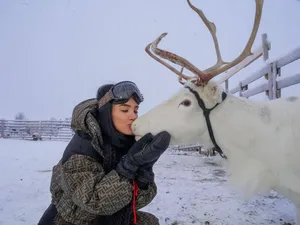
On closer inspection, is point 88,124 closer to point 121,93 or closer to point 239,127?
point 121,93

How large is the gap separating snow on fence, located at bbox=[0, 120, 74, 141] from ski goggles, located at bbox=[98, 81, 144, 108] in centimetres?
1600

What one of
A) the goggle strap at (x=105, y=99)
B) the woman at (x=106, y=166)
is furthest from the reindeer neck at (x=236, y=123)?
the goggle strap at (x=105, y=99)

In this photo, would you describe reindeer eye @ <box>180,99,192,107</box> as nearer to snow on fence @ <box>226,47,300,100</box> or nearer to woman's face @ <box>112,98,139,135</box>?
woman's face @ <box>112,98,139,135</box>

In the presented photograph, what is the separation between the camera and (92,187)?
182cm

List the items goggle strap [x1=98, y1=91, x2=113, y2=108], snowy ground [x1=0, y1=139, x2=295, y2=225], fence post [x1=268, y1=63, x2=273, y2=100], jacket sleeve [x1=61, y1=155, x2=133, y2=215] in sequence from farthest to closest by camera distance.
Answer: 1. fence post [x1=268, y1=63, x2=273, y2=100]
2. snowy ground [x1=0, y1=139, x2=295, y2=225]
3. goggle strap [x1=98, y1=91, x2=113, y2=108]
4. jacket sleeve [x1=61, y1=155, x2=133, y2=215]

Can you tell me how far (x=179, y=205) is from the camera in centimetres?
340

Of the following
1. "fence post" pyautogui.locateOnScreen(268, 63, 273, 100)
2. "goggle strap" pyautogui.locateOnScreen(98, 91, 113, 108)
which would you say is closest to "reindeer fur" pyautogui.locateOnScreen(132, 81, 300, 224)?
"goggle strap" pyautogui.locateOnScreen(98, 91, 113, 108)

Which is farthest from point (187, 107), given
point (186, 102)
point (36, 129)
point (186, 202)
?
point (36, 129)

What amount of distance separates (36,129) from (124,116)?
57.8ft

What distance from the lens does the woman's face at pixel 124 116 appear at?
6.80 feet

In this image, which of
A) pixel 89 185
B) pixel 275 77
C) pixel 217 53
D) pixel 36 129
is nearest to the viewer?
pixel 89 185

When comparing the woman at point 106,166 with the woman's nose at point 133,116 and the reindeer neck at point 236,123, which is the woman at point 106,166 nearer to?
the woman's nose at point 133,116

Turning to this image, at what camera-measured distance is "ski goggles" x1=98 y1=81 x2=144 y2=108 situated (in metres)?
2.02

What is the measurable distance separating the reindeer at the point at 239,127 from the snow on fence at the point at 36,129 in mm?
16036
